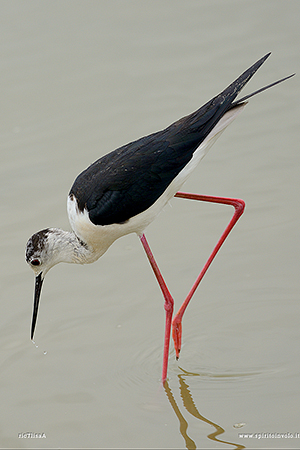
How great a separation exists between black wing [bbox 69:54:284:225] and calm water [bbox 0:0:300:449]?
0.91 meters

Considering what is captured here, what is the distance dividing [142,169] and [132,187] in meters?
0.12

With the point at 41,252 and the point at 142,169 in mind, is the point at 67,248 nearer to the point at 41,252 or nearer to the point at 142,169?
the point at 41,252

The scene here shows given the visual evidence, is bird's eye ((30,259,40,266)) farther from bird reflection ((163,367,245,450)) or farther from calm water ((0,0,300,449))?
bird reflection ((163,367,245,450))

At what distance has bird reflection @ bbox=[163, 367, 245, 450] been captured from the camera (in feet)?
12.6

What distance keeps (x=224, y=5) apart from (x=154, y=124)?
8.64 ft

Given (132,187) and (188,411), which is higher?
(132,187)

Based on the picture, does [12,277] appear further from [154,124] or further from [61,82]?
[61,82]

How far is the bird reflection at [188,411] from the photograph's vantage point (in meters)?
3.85

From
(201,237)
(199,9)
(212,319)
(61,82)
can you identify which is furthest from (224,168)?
(199,9)

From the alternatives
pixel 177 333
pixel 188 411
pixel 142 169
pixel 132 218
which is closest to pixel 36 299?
pixel 132 218

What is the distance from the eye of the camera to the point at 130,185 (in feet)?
13.8

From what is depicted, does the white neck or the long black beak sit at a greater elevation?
the white neck

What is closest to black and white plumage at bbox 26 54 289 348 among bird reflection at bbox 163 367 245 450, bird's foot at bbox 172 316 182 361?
bird's foot at bbox 172 316 182 361

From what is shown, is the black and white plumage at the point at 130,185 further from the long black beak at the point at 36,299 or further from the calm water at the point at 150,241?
the calm water at the point at 150,241
